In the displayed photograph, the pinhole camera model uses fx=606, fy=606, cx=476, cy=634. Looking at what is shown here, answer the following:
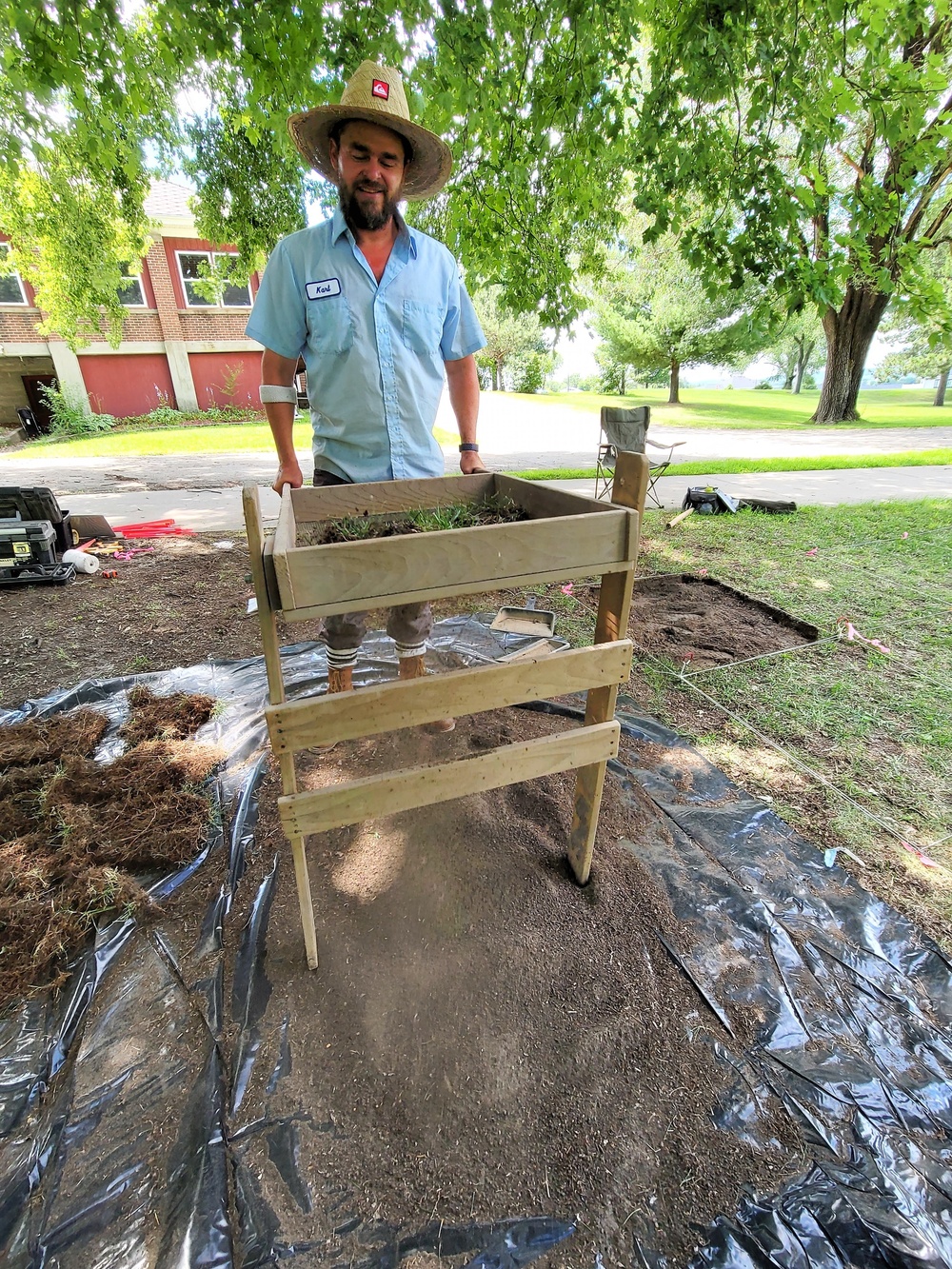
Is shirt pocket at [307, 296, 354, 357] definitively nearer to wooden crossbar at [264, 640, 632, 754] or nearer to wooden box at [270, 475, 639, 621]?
wooden box at [270, 475, 639, 621]

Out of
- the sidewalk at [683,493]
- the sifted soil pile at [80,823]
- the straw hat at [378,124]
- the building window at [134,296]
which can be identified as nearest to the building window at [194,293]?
the building window at [134,296]

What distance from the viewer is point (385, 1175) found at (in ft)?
4.22

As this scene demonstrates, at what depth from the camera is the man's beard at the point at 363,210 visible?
202 cm

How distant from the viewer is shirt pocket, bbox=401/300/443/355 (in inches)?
84.7

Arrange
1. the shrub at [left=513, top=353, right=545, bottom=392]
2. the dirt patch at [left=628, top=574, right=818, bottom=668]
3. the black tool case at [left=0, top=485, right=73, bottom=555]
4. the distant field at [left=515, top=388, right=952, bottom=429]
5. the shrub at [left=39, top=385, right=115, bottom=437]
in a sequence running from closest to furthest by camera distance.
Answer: the dirt patch at [left=628, top=574, right=818, bottom=668], the black tool case at [left=0, top=485, right=73, bottom=555], the shrub at [left=39, top=385, right=115, bottom=437], the distant field at [left=515, top=388, right=952, bottom=429], the shrub at [left=513, top=353, right=545, bottom=392]

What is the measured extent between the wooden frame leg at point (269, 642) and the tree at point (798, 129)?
3.06 m

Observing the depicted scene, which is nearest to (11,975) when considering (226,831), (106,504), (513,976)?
(226,831)

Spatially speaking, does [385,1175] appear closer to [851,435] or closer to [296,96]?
[296,96]

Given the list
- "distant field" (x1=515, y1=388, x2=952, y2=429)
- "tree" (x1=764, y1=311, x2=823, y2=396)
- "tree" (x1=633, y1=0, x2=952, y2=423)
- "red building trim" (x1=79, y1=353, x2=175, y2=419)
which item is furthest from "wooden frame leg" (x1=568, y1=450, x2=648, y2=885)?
"tree" (x1=764, y1=311, x2=823, y2=396)

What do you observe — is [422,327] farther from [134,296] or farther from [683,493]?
[134,296]

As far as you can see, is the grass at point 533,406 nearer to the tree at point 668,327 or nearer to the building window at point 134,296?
the tree at point 668,327

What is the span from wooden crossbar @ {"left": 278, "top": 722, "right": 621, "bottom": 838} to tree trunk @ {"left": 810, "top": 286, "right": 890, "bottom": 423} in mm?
16207

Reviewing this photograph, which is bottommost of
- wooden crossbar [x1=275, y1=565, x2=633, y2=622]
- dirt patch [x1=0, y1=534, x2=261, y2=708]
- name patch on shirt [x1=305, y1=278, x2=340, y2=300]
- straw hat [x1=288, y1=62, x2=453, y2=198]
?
dirt patch [x1=0, y1=534, x2=261, y2=708]

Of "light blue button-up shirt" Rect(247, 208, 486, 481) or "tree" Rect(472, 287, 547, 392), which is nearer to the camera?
"light blue button-up shirt" Rect(247, 208, 486, 481)
